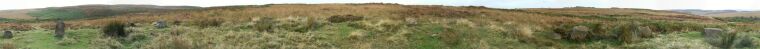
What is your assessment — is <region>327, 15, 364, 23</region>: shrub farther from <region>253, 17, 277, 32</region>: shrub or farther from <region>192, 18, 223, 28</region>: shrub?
<region>192, 18, 223, 28</region>: shrub

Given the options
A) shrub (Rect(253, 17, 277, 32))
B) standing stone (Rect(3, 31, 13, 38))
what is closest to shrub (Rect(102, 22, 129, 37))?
standing stone (Rect(3, 31, 13, 38))

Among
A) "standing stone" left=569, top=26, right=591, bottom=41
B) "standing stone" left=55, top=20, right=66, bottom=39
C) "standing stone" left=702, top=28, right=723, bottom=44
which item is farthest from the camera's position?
"standing stone" left=55, top=20, right=66, bottom=39

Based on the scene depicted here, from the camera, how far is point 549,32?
6800 centimetres

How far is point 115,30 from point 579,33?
96.2 feet

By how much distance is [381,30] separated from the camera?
66.3m

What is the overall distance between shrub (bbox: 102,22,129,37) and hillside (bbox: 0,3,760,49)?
8 centimetres

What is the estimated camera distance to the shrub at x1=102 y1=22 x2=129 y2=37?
2618 inches

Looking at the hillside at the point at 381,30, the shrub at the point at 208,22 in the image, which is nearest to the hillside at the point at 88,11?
the hillside at the point at 381,30

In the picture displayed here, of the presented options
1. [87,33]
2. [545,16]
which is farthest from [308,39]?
[545,16]

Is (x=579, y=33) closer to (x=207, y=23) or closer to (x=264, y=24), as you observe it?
(x=264, y=24)

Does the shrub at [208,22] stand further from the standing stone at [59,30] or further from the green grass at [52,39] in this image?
the standing stone at [59,30]

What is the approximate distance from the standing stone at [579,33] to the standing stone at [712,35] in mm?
7282

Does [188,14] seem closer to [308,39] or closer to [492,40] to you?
[308,39]

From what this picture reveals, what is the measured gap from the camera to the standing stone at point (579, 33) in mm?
65625
